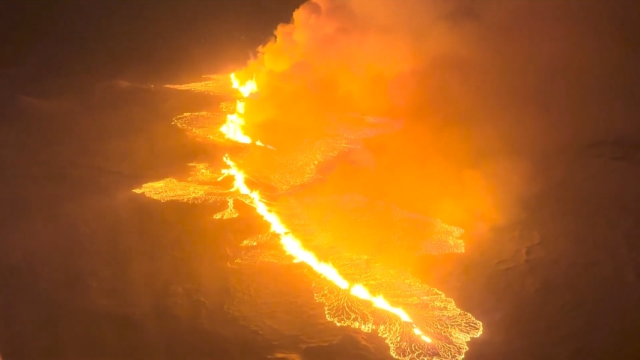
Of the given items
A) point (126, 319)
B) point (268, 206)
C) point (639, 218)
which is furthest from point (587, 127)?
point (126, 319)

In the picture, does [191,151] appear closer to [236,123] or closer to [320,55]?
[236,123]

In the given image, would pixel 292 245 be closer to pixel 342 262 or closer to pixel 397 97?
pixel 342 262

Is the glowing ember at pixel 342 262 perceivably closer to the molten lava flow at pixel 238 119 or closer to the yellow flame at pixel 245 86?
the molten lava flow at pixel 238 119

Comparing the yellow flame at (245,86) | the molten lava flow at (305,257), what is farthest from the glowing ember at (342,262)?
the yellow flame at (245,86)

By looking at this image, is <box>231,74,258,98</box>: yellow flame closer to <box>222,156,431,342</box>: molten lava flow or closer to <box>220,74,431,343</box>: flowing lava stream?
<box>220,74,431,343</box>: flowing lava stream

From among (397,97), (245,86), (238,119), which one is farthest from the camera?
(245,86)

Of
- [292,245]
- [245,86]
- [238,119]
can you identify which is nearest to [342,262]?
[292,245]

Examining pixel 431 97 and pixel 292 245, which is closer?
pixel 292 245

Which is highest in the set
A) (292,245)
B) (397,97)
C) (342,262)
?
(397,97)
